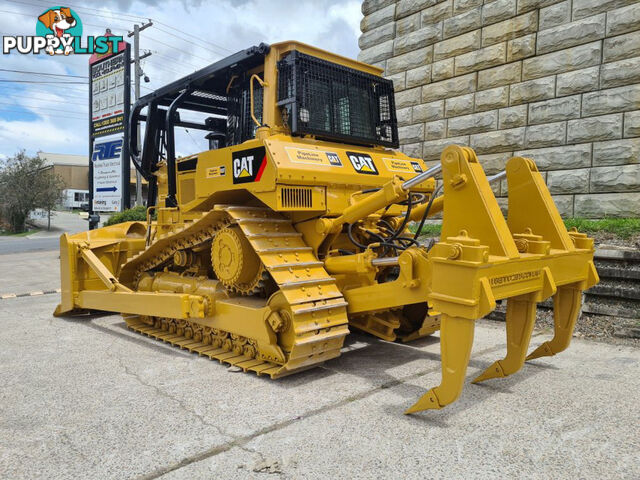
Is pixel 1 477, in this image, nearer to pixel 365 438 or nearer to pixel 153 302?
pixel 365 438

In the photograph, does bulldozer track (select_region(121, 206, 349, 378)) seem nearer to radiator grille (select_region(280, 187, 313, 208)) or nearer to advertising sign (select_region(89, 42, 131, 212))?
radiator grille (select_region(280, 187, 313, 208))

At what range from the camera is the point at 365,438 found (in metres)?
3.01

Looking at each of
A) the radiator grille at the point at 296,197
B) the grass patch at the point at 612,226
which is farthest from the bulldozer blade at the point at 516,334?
the grass patch at the point at 612,226

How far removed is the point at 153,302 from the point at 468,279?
354 cm

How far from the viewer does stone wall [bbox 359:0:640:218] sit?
677 centimetres

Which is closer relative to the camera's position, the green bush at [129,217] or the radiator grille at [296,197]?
the radiator grille at [296,197]

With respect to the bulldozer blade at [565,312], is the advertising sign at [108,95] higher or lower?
higher

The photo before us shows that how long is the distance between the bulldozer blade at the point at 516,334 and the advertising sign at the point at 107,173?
1176 cm

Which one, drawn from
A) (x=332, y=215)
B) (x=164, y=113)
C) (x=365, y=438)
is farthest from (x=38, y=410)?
(x=164, y=113)

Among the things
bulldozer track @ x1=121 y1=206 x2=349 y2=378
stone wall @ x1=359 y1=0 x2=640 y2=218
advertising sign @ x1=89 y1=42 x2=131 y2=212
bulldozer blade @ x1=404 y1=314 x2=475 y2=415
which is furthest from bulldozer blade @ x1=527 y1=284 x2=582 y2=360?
advertising sign @ x1=89 y1=42 x2=131 y2=212

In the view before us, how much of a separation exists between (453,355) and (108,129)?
12.9m

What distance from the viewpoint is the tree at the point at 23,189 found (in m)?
32.3

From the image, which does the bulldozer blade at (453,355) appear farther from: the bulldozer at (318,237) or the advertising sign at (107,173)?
the advertising sign at (107,173)

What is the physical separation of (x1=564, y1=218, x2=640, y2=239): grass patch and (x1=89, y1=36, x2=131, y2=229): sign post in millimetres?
10307
